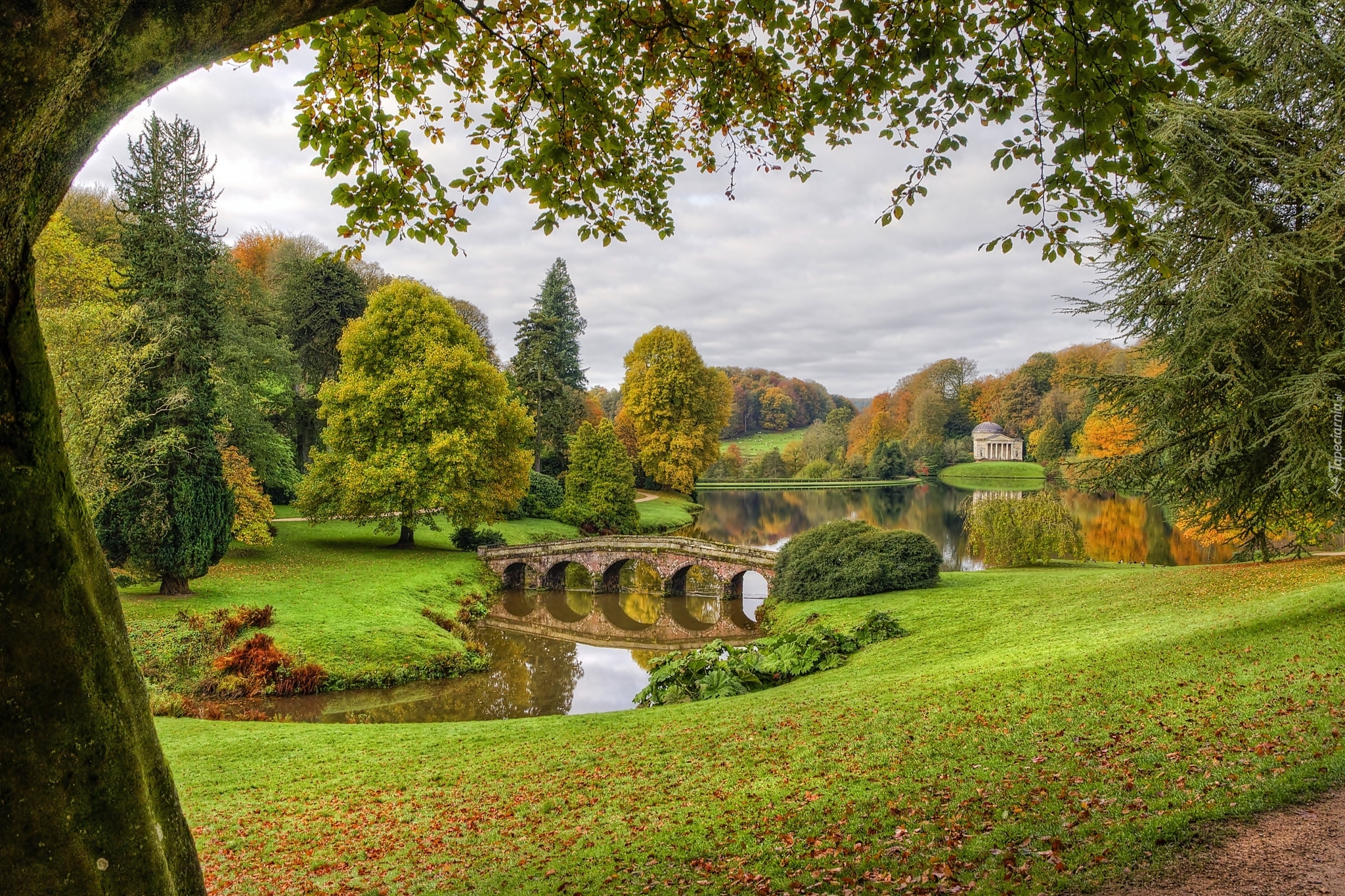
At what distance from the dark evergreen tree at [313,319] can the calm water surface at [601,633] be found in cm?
1727

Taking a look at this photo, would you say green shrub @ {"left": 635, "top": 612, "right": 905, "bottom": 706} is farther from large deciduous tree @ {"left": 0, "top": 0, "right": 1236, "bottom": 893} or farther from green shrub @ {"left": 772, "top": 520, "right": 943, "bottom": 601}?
large deciduous tree @ {"left": 0, "top": 0, "right": 1236, "bottom": 893}

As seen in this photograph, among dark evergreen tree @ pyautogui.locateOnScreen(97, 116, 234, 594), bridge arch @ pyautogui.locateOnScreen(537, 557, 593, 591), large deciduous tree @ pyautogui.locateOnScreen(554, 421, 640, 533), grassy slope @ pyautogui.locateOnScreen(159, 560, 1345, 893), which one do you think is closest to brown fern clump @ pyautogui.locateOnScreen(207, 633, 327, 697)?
grassy slope @ pyautogui.locateOnScreen(159, 560, 1345, 893)

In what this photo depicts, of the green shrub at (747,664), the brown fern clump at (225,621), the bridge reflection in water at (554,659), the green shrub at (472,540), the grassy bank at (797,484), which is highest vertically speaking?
the grassy bank at (797,484)

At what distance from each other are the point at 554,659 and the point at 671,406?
28.5 m

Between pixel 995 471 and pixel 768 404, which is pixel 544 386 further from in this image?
pixel 768 404

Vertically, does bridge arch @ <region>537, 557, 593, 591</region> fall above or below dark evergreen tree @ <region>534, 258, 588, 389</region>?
below

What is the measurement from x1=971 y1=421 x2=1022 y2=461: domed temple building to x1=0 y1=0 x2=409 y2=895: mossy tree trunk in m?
89.4

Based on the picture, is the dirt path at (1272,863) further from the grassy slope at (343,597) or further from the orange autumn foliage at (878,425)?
the orange autumn foliage at (878,425)

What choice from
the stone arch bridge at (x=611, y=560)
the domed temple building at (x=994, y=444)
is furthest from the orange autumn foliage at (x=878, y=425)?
the stone arch bridge at (x=611, y=560)

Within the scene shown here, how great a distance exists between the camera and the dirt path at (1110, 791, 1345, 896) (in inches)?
163

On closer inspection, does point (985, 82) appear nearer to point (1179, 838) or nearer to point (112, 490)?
point (1179, 838)

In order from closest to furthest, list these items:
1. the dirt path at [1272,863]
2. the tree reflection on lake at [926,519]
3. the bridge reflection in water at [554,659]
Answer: the dirt path at [1272,863] < the bridge reflection in water at [554,659] < the tree reflection on lake at [926,519]

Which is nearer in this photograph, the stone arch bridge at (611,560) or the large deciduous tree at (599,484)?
the stone arch bridge at (611,560)

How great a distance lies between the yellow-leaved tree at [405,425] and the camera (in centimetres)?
2566
